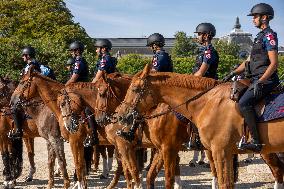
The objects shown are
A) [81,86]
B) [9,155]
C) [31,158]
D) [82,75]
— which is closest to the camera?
[81,86]

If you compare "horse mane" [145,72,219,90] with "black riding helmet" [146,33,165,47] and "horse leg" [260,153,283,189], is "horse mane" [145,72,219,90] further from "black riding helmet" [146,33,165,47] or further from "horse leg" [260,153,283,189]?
"black riding helmet" [146,33,165,47]

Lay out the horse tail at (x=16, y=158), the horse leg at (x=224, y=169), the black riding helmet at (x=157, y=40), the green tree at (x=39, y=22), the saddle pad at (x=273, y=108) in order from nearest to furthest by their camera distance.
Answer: the saddle pad at (x=273, y=108) → the horse leg at (x=224, y=169) → the black riding helmet at (x=157, y=40) → the horse tail at (x=16, y=158) → the green tree at (x=39, y=22)

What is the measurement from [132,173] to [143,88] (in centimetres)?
291

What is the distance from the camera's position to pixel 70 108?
10.9 meters

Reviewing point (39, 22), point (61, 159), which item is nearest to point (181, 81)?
point (61, 159)

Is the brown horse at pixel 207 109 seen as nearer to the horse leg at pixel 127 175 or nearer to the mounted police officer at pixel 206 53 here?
the mounted police officer at pixel 206 53

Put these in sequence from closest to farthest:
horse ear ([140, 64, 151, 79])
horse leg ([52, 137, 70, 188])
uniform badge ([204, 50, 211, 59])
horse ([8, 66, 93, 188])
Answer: horse ear ([140, 64, 151, 79]) < uniform badge ([204, 50, 211, 59]) < horse ([8, 66, 93, 188]) < horse leg ([52, 137, 70, 188])

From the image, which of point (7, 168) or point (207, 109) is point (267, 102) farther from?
point (7, 168)

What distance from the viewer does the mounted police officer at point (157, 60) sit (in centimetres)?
1004

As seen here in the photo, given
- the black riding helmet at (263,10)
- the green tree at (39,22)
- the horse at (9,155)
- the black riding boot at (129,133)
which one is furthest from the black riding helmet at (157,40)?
the green tree at (39,22)

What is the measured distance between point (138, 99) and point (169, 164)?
1.94 m

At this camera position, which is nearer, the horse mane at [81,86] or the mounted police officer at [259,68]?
the mounted police officer at [259,68]

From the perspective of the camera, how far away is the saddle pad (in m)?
7.34

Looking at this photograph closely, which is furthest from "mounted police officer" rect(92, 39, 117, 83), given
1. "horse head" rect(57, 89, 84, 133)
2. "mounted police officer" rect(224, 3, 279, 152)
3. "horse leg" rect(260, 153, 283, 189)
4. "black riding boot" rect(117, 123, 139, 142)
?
"mounted police officer" rect(224, 3, 279, 152)
